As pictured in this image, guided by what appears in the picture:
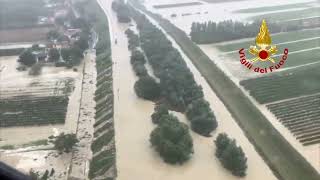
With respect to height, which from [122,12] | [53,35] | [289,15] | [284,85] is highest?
[122,12]

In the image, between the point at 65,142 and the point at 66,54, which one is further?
the point at 66,54

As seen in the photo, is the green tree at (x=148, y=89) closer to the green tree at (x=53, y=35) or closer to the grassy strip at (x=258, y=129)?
the grassy strip at (x=258, y=129)

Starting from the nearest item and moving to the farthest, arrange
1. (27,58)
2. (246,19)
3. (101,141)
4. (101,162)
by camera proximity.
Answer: (101,162) → (101,141) → (27,58) → (246,19)

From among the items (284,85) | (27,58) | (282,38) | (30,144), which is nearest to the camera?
(30,144)

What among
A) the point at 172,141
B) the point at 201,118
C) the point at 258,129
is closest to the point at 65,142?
the point at 172,141

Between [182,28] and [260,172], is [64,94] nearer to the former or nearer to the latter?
[260,172]

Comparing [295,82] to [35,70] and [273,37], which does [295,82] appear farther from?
[35,70]

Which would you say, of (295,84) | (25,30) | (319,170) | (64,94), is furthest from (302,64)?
(25,30)
